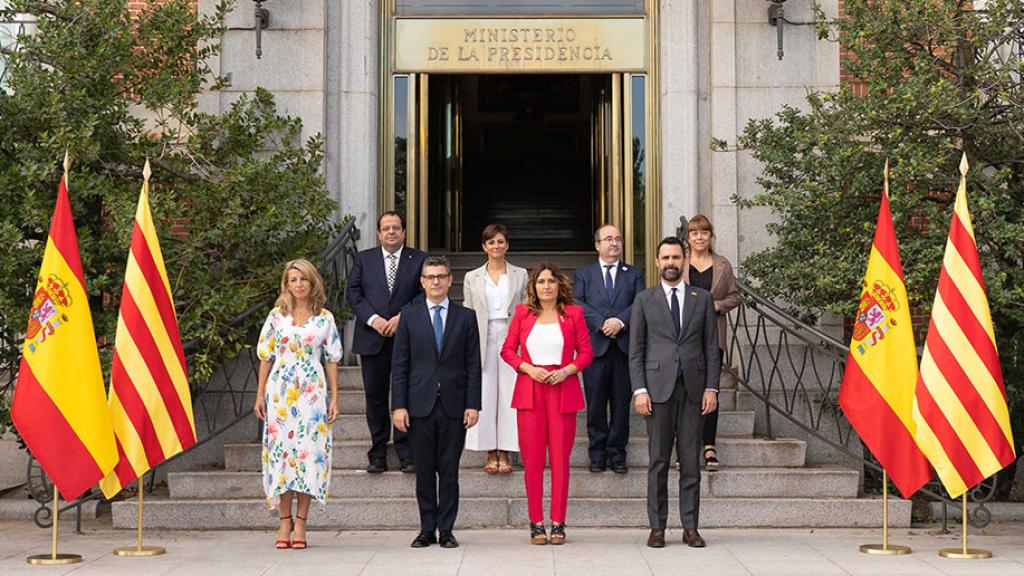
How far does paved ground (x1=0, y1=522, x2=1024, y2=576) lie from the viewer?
7.45 metres

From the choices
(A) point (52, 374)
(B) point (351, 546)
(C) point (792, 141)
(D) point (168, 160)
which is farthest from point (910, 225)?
(A) point (52, 374)

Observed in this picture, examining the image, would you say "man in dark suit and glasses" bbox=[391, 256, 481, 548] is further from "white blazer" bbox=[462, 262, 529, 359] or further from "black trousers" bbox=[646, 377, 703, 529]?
"black trousers" bbox=[646, 377, 703, 529]

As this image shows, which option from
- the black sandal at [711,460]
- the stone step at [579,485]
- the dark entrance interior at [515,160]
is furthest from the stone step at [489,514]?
the dark entrance interior at [515,160]

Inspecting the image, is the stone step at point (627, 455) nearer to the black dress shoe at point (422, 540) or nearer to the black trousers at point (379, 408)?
the black trousers at point (379, 408)

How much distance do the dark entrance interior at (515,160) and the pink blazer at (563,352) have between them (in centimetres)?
623

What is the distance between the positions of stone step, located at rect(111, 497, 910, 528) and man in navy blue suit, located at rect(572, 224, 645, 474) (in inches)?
16.9

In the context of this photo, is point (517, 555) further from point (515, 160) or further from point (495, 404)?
point (515, 160)

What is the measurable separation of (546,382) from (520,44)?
5.23 m

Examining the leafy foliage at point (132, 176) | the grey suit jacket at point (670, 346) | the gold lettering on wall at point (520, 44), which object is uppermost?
the gold lettering on wall at point (520, 44)

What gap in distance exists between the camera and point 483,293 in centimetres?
948

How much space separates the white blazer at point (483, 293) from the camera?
31.1 ft

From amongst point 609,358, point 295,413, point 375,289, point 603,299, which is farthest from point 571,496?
point 295,413

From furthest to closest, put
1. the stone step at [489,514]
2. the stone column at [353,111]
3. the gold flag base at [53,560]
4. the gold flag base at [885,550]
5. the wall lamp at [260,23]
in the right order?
the stone column at [353,111] < the wall lamp at [260,23] < the stone step at [489,514] < the gold flag base at [885,550] < the gold flag base at [53,560]

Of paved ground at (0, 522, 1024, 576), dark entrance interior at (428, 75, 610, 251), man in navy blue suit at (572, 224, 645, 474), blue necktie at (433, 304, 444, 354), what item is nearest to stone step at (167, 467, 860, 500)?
man in navy blue suit at (572, 224, 645, 474)
